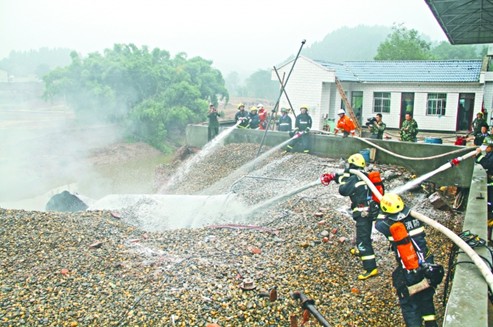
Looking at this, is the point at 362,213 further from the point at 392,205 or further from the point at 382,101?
the point at 382,101

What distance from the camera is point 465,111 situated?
19750mm

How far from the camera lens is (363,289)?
581 centimetres

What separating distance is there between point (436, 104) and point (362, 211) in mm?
16343

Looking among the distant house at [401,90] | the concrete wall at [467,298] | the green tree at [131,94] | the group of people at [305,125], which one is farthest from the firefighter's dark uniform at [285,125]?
the green tree at [131,94]

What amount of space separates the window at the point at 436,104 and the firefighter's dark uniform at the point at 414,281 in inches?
686

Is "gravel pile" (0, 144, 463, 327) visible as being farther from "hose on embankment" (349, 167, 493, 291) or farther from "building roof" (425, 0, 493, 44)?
"building roof" (425, 0, 493, 44)

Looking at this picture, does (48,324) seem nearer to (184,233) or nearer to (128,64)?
(184,233)

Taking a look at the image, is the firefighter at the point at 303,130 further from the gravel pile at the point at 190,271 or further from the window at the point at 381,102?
the window at the point at 381,102

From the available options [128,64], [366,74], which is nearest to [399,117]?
[366,74]

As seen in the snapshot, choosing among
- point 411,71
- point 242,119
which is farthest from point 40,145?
point 411,71

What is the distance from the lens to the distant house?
19672mm

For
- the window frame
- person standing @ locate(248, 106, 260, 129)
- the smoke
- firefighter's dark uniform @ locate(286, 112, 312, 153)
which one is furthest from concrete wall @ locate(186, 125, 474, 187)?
the window frame

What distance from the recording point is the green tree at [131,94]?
83.4 ft

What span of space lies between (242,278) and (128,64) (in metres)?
22.7
